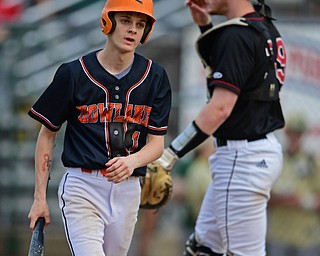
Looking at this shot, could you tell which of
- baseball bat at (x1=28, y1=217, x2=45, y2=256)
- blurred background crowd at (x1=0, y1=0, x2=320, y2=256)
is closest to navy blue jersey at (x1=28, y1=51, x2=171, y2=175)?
baseball bat at (x1=28, y1=217, x2=45, y2=256)

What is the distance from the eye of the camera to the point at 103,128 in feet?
15.9

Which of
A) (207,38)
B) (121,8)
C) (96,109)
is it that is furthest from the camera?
(207,38)

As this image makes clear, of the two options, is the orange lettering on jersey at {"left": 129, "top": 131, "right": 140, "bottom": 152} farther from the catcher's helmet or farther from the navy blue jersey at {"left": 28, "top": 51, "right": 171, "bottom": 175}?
the catcher's helmet

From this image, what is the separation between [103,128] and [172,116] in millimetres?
5223

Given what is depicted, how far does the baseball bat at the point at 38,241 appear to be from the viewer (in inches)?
186

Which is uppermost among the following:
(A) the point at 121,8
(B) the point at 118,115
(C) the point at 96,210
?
(A) the point at 121,8

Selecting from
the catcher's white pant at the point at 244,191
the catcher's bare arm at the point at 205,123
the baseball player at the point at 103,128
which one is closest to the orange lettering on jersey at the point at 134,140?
the baseball player at the point at 103,128

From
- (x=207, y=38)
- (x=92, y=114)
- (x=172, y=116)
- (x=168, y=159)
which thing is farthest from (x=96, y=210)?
(x=172, y=116)

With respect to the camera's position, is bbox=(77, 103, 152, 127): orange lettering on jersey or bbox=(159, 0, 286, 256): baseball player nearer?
bbox=(77, 103, 152, 127): orange lettering on jersey

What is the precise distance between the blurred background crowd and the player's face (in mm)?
4172

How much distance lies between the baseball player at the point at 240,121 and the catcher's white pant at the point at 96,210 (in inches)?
32.8

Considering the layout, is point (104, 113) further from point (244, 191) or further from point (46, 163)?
point (244, 191)

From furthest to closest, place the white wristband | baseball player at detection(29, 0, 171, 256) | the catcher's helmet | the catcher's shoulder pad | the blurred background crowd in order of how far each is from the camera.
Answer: the blurred background crowd
the white wristband
the catcher's shoulder pad
baseball player at detection(29, 0, 171, 256)
the catcher's helmet

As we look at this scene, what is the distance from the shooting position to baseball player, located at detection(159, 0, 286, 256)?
5500 mm
